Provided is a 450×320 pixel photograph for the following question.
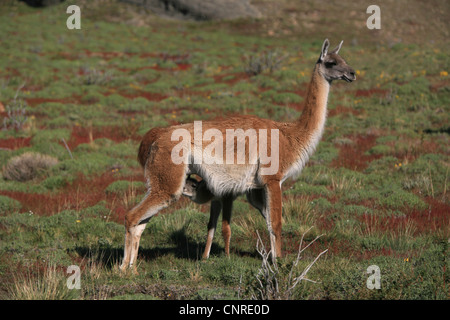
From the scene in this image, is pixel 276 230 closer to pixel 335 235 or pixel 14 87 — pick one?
pixel 335 235

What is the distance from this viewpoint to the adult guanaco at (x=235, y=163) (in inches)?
221

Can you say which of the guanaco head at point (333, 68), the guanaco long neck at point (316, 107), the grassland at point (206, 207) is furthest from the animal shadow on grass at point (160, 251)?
the guanaco head at point (333, 68)

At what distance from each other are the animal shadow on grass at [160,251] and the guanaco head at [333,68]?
2.67 metres

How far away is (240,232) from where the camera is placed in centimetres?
743

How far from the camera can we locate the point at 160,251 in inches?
269

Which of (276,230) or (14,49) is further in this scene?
(14,49)

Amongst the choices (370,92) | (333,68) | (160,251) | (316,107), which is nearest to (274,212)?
(316,107)

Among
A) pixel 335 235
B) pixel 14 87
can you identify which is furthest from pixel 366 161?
pixel 14 87

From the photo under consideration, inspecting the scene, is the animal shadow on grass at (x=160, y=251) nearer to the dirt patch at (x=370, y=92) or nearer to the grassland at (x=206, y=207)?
the grassland at (x=206, y=207)

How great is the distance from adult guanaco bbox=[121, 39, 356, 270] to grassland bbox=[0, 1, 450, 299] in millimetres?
662

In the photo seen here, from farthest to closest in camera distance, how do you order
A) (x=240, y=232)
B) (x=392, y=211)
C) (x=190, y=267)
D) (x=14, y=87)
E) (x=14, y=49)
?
(x=14, y=49) < (x=14, y=87) < (x=392, y=211) < (x=240, y=232) < (x=190, y=267)

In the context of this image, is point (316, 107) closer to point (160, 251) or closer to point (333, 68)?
point (333, 68)

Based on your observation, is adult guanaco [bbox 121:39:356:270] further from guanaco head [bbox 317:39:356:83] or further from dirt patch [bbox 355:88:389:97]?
dirt patch [bbox 355:88:389:97]
